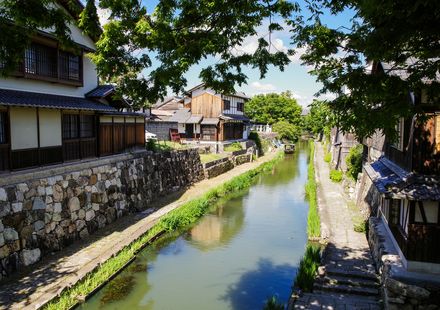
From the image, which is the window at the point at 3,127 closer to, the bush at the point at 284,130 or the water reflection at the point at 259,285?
the water reflection at the point at 259,285

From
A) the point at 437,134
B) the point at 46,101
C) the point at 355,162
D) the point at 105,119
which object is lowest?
the point at 355,162

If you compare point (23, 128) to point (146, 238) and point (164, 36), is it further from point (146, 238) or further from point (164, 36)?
point (164, 36)

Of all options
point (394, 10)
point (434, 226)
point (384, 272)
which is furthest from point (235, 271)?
point (394, 10)

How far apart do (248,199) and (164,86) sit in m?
18.5

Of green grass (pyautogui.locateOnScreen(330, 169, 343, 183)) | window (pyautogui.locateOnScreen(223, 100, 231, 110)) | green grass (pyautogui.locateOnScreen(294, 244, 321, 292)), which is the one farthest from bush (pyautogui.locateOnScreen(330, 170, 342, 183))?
window (pyautogui.locateOnScreen(223, 100, 231, 110))

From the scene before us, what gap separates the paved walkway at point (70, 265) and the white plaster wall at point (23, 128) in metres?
4.16

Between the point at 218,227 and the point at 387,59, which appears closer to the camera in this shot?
the point at 387,59

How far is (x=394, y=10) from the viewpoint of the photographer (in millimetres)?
4473

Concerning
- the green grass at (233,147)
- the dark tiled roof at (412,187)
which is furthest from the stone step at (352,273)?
the green grass at (233,147)

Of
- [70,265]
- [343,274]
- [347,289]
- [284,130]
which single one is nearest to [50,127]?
[70,265]

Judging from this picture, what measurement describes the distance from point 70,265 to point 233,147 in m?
28.7

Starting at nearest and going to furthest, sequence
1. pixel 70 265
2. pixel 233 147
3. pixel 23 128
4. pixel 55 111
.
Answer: pixel 70 265 → pixel 23 128 → pixel 55 111 → pixel 233 147

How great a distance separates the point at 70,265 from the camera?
→ 11789mm

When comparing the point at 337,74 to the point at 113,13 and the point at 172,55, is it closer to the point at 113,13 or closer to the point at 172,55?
the point at 172,55
